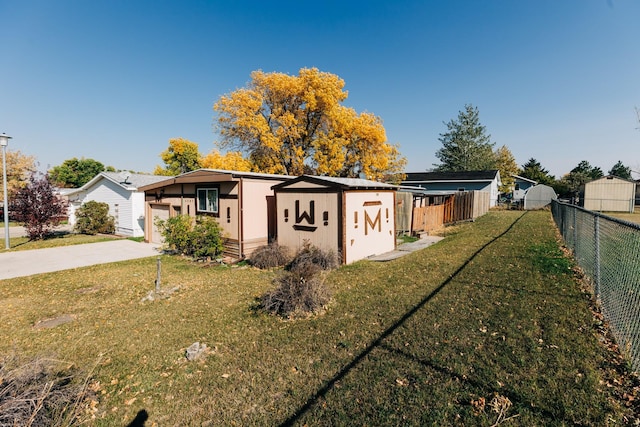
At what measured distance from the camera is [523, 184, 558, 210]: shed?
98.5 feet

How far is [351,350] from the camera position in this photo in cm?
453

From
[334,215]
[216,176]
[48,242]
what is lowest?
[48,242]

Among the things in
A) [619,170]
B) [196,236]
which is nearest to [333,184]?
[196,236]

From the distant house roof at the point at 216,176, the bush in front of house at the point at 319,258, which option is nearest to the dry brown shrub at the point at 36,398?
the bush in front of house at the point at 319,258

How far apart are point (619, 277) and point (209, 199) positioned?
12.6 meters

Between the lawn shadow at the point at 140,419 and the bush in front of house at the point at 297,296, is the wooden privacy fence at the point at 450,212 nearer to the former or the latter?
the bush in front of house at the point at 297,296

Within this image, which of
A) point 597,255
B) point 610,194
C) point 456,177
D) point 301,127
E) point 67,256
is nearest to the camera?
point 597,255

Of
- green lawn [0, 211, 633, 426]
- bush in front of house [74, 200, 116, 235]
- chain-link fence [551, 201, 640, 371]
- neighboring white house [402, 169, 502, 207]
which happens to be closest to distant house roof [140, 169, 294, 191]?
green lawn [0, 211, 633, 426]

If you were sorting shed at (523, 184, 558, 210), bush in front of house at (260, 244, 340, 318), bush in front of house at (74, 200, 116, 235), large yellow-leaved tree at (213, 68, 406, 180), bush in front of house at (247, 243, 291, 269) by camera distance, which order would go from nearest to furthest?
bush in front of house at (260, 244, 340, 318) < bush in front of house at (247, 243, 291, 269) < bush in front of house at (74, 200, 116, 235) < large yellow-leaved tree at (213, 68, 406, 180) < shed at (523, 184, 558, 210)

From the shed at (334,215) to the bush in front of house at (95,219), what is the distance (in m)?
14.5

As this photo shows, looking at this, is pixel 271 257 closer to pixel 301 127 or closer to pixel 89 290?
pixel 89 290

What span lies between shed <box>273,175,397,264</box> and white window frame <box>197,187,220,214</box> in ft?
9.23

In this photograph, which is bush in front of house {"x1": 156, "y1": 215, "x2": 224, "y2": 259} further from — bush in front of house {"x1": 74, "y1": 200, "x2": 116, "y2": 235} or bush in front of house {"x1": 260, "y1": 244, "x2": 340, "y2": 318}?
bush in front of house {"x1": 74, "y1": 200, "x2": 116, "y2": 235}

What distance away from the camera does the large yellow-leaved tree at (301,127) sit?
2161 cm
